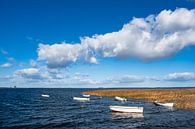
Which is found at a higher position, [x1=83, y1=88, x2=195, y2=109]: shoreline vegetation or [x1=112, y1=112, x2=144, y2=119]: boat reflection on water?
[x1=83, y1=88, x2=195, y2=109]: shoreline vegetation

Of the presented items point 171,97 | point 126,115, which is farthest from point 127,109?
point 171,97

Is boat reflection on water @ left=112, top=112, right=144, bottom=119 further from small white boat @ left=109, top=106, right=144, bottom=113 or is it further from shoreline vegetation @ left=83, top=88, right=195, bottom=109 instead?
shoreline vegetation @ left=83, top=88, right=195, bottom=109

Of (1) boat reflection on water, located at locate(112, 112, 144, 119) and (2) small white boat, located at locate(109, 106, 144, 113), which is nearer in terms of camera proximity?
(1) boat reflection on water, located at locate(112, 112, 144, 119)

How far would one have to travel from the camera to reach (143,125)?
4694 cm

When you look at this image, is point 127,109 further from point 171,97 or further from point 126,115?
point 171,97

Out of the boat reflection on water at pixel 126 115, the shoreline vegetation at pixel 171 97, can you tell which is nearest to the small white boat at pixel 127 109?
the boat reflection on water at pixel 126 115

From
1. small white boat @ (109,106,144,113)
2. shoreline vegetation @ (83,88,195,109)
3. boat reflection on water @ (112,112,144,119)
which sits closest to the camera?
boat reflection on water @ (112,112,144,119)

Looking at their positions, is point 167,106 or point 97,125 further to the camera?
point 167,106

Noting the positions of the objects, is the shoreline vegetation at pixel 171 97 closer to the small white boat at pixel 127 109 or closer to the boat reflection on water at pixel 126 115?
the small white boat at pixel 127 109

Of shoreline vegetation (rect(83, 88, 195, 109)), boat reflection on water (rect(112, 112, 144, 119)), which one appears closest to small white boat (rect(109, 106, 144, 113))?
boat reflection on water (rect(112, 112, 144, 119))

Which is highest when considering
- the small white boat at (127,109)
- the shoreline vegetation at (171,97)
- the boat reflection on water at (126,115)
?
the shoreline vegetation at (171,97)

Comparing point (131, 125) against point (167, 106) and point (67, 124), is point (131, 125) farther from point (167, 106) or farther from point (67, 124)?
point (167, 106)

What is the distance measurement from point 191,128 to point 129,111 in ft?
70.4

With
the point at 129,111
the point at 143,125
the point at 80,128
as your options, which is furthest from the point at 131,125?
the point at 129,111
